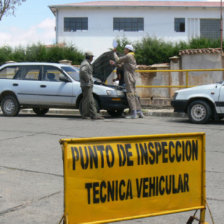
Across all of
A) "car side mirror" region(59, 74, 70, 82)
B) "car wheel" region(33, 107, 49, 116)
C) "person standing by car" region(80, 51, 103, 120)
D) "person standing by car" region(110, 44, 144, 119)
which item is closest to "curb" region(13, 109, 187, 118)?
"car wheel" region(33, 107, 49, 116)

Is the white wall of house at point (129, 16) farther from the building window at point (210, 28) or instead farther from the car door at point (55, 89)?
the car door at point (55, 89)

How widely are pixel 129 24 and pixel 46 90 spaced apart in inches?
1616

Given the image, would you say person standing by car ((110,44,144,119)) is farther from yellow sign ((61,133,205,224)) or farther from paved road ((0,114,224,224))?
yellow sign ((61,133,205,224))

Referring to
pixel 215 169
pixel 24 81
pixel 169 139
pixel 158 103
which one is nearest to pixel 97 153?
pixel 169 139

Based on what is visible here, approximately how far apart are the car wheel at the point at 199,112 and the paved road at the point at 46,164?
0.83 feet

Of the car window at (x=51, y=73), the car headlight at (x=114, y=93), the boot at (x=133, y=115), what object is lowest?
the boot at (x=133, y=115)

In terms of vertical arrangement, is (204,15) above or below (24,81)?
above

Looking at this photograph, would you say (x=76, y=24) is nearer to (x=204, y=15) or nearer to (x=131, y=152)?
(x=204, y=15)

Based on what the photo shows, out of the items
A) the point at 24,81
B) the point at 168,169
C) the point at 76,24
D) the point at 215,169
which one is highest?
the point at 76,24

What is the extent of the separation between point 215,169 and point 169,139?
3.04m

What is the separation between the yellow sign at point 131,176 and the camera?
11.2 ft

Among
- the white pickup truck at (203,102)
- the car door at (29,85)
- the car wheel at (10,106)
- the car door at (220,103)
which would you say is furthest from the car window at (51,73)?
the car door at (220,103)

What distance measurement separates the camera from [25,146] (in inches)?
324

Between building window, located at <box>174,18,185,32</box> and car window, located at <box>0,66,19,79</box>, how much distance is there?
137ft
